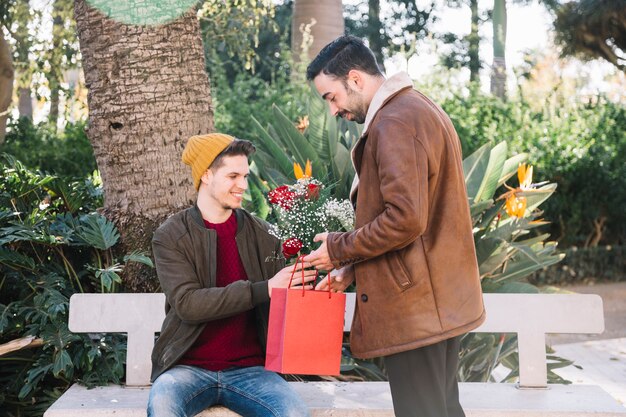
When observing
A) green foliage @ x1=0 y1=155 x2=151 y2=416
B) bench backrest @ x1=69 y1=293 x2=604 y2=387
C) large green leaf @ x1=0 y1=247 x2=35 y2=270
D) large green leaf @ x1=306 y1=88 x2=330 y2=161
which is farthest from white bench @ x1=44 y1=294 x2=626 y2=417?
large green leaf @ x1=306 y1=88 x2=330 y2=161

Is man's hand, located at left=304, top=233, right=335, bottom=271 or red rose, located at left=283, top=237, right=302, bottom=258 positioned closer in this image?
man's hand, located at left=304, top=233, right=335, bottom=271

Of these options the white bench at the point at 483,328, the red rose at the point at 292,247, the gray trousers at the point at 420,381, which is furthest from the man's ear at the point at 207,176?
the gray trousers at the point at 420,381

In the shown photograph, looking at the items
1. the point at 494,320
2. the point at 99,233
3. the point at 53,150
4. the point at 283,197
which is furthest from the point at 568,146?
the point at 283,197

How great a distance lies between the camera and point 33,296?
4.52 m

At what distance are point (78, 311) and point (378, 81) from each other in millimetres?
1822

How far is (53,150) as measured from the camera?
10492 mm

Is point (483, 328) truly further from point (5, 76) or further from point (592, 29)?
point (592, 29)

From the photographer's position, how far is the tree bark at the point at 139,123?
15.1 feet

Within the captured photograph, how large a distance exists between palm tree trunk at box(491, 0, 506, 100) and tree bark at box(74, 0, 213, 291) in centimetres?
1465

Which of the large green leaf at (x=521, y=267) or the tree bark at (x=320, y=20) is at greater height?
the tree bark at (x=320, y=20)

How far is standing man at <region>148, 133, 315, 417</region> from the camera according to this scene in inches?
129

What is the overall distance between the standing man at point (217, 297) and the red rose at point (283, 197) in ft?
0.42

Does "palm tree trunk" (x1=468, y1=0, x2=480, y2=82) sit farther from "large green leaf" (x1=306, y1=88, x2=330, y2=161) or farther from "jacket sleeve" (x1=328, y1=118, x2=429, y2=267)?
"jacket sleeve" (x1=328, y1=118, x2=429, y2=267)

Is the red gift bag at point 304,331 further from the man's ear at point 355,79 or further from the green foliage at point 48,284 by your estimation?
the green foliage at point 48,284
